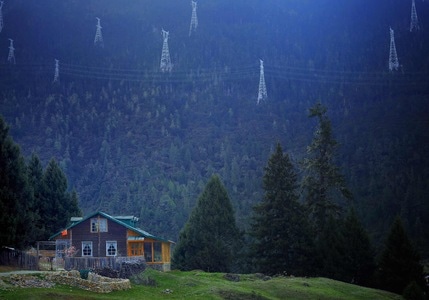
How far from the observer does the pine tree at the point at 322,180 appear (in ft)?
242

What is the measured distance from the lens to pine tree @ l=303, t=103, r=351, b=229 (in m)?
73.8

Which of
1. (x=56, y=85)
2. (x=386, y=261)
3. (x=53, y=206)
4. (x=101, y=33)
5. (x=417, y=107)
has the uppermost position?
(x=101, y=33)

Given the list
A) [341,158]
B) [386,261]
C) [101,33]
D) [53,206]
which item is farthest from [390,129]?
[101,33]

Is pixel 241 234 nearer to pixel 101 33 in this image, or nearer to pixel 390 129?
pixel 390 129

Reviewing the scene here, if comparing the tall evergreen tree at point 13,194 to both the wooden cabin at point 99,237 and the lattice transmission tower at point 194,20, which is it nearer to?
the wooden cabin at point 99,237

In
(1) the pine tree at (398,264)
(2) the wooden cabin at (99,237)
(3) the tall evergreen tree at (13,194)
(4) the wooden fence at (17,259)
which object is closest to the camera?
(4) the wooden fence at (17,259)

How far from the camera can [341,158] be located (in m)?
122

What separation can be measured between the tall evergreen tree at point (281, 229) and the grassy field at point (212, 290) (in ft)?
35.1

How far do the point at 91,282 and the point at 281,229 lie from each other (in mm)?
33735

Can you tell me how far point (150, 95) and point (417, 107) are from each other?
210ft

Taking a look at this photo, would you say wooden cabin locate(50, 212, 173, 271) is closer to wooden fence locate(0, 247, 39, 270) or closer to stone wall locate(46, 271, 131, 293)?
wooden fence locate(0, 247, 39, 270)

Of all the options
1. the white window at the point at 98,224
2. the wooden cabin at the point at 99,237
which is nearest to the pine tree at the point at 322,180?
the wooden cabin at the point at 99,237

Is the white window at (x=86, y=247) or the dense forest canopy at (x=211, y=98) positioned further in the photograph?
the dense forest canopy at (x=211, y=98)

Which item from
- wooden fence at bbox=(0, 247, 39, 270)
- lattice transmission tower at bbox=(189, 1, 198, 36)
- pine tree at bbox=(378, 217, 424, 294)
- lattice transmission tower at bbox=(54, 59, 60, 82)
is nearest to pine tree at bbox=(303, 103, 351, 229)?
pine tree at bbox=(378, 217, 424, 294)
